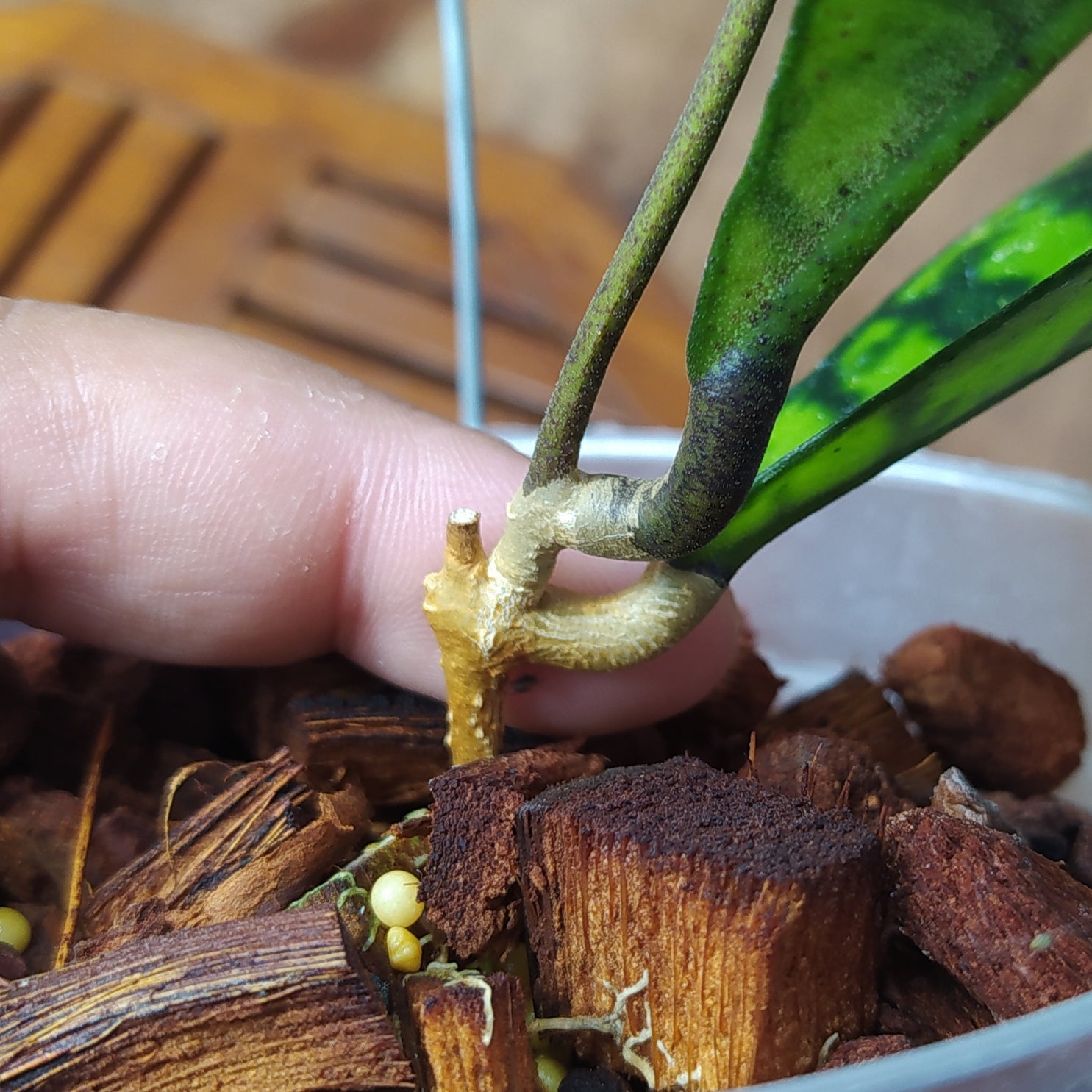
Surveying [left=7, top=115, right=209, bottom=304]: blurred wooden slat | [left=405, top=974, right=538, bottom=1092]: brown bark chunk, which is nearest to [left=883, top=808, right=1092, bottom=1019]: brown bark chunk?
[left=405, top=974, right=538, bottom=1092]: brown bark chunk

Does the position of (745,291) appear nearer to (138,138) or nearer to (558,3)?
(138,138)

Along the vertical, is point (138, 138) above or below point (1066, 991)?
above

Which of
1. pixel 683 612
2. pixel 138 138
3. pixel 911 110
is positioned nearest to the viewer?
pixel 911 110

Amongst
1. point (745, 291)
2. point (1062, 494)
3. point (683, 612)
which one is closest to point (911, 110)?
point (745, 291)

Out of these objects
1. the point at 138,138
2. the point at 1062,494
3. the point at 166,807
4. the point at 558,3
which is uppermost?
the point at 558,3

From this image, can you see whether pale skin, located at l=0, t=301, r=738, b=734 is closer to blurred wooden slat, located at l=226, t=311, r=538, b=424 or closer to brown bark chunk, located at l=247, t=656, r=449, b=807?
brown bark chunk, located at l=247, t=656, r=449, b=807

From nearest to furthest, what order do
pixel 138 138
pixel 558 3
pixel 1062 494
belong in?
pixel 1062 494
pixel 138 138
pixel 558 3
